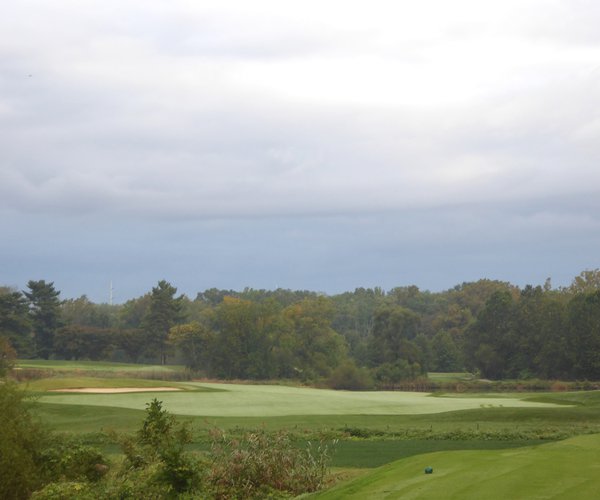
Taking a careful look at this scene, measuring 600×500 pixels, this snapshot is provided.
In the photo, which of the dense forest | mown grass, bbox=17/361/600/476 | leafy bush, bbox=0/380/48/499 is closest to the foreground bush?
mown grass, bbox=17/361/600/476

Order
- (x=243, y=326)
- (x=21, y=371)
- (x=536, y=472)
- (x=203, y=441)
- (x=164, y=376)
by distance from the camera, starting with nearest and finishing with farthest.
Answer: (x=536, y=472)
(x=203, y=441)
(x=21, y=371)
(x=164, y=376)
(x=243, y=326)

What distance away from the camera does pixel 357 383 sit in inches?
4154

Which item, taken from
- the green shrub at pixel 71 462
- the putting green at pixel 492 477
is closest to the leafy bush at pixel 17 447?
the green shrub at pixel 71 462

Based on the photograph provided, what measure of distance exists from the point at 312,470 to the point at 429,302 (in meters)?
160

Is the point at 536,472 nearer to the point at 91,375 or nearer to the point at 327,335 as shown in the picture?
the point at 91,375

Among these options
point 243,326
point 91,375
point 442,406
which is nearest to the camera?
point 442,406

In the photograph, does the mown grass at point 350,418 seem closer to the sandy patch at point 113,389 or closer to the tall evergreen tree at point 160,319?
the sandy patch at point 113,389

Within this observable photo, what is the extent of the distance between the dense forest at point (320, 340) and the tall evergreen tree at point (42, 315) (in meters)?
0.14

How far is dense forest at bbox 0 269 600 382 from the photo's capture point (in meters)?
106

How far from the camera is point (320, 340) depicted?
119 meters

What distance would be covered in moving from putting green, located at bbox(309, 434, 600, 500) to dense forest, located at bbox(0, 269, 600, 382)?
86294 mm

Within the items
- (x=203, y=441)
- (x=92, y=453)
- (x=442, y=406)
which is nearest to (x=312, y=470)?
(x=92, y=453)

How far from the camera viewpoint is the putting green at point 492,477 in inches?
577

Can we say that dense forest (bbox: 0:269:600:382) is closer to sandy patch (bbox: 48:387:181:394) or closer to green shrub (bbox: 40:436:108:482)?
sandy patch (bbox: 48:387:181:394)
